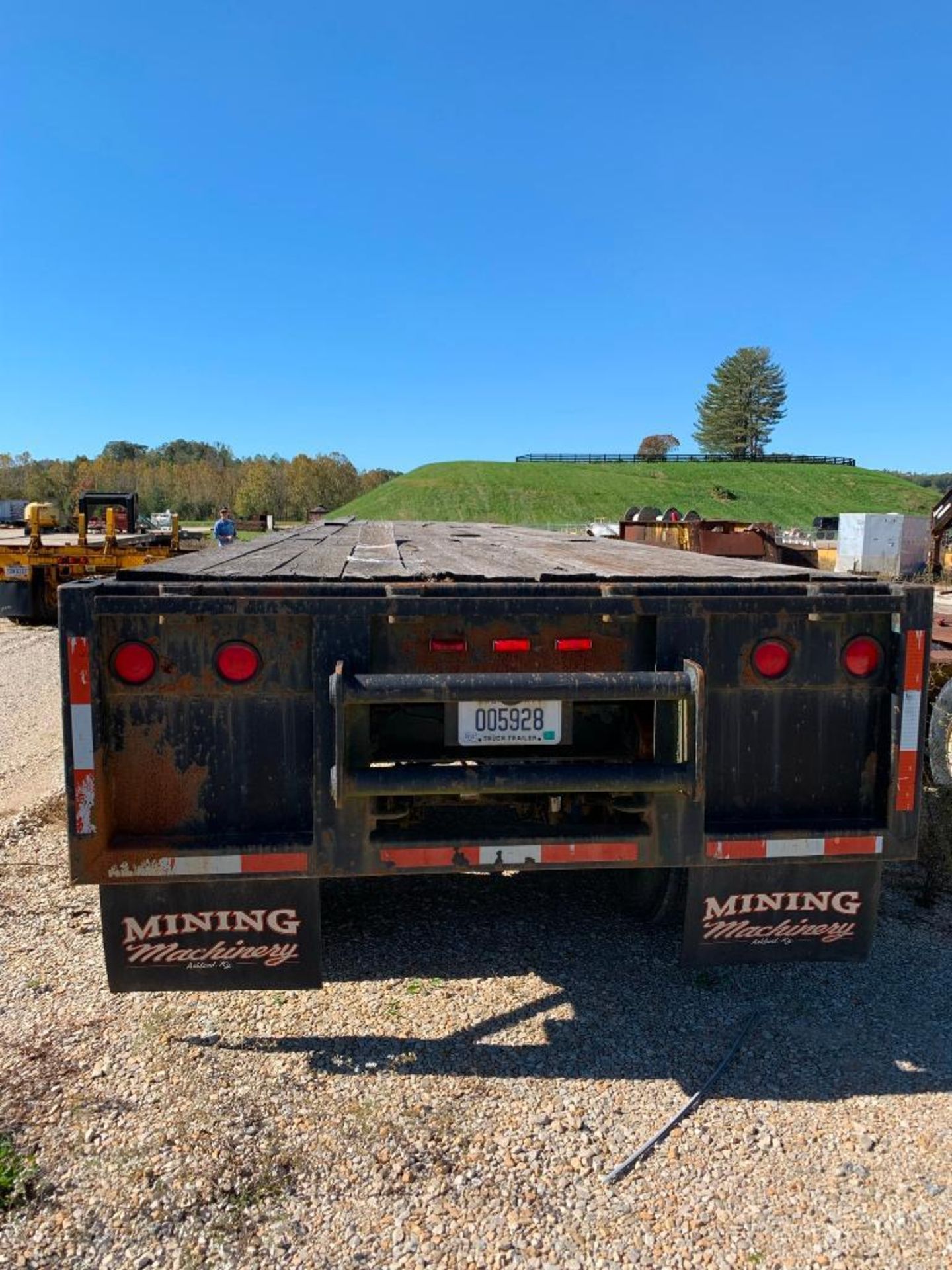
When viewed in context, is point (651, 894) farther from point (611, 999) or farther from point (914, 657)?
point (914, 657)

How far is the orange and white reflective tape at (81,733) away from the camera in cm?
288

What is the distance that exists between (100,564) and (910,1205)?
1714cm

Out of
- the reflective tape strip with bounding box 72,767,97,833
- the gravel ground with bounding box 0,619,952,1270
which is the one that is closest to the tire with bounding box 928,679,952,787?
the gravel ground with bounding box 0,619,952,1270

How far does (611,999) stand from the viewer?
3.79m

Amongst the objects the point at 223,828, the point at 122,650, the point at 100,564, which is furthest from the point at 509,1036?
the point at 100,564

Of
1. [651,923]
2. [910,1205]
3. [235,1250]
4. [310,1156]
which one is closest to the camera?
[235,1250]

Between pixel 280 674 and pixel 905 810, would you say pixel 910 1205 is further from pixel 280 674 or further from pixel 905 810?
pixel 280 674

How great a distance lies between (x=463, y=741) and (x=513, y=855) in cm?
46

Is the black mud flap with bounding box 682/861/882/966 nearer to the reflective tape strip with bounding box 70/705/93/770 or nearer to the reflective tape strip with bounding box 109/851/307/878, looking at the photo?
the reflective tape strip with bounding box 109/851/307/878

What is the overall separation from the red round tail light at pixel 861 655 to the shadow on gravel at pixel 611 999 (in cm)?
151

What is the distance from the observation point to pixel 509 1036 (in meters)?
3.50

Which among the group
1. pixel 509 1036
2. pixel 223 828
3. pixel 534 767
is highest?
pixel 534 767

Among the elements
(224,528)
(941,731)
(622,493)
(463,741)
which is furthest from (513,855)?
(622,493)

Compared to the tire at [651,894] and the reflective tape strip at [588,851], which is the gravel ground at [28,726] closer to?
the tire at [651,894]
